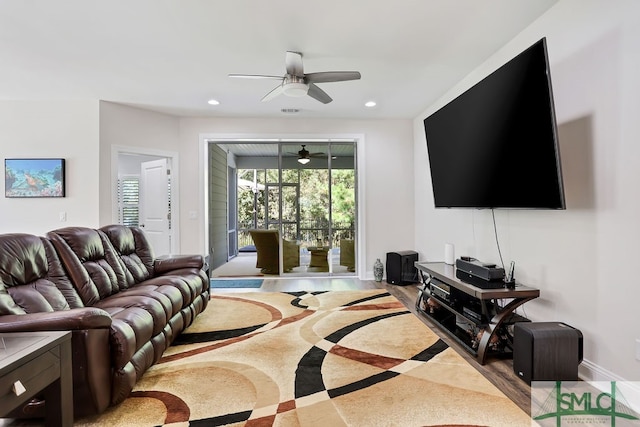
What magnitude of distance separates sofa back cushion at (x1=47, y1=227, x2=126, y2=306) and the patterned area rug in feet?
2.39

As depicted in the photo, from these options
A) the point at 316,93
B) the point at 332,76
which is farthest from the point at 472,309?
the point at 316,93

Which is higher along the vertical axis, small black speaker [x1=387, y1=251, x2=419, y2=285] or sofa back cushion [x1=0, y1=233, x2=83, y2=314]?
sofa back cushion [x1=0, y1=233, x2=83, y2=314]

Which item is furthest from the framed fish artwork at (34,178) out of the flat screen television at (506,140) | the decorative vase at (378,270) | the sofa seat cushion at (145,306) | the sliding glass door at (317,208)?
the flat screen television at (506,140)

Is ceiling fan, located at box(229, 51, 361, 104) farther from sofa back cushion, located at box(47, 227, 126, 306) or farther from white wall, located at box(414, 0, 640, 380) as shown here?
sofa back cushion, located at box(47, 227, 126, 306)

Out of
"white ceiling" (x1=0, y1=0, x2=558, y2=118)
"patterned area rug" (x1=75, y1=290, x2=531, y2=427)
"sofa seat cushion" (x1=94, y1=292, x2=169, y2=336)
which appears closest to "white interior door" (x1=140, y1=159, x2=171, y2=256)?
"white ceiling" (x1=0, y1=0, x2=558, y2=118)

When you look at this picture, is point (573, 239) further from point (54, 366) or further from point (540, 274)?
point (54, 366)

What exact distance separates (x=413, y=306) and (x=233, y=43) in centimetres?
329

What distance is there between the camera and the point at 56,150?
4.46 meters

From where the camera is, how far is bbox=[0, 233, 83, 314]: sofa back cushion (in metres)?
1.96

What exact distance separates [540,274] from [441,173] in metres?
1.44

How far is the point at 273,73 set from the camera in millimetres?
3633

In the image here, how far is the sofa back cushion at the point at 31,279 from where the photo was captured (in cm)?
196

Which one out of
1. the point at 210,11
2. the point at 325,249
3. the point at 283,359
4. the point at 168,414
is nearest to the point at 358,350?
the point at 283,359

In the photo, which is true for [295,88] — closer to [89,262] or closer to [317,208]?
[89,262]
